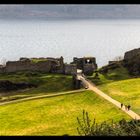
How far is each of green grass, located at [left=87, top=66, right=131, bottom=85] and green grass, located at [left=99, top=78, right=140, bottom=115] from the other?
9.58ft

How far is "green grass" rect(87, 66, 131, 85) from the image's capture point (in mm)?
56875

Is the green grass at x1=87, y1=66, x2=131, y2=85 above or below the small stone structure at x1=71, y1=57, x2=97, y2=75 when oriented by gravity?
below

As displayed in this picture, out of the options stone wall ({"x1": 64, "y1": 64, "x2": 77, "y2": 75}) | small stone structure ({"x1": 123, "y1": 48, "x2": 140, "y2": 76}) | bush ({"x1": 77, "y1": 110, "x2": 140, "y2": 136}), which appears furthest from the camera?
stone wall ({"x1": 64, "y1": 64, "x2": 77, "y2": 75})

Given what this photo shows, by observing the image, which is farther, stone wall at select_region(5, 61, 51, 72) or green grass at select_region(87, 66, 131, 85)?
stone wall at select_region(5, 61, 51, 72)

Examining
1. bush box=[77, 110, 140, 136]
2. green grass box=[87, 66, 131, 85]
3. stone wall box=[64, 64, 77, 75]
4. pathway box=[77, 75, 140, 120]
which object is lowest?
pathway box=[77, 75, 140, 120]

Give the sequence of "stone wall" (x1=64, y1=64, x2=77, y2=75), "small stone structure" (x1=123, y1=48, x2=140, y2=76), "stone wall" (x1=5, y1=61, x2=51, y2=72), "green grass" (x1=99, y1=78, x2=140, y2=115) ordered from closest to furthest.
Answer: "green grass" (x1=99, y1=78, x2=140, y2=115), "small stone structure" (x1=123, y1=48, x2=140, y2=76), "stone wall" (x1=64, y1=64, x2=77, y2=75), "stone wall" (x1=5, y1=61, x2=51, y2=72)

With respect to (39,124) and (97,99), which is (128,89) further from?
(39,124)

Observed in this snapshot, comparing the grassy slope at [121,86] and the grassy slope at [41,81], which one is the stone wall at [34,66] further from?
the grassy slope at [121,86]

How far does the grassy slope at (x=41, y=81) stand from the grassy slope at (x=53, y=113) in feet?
22.7

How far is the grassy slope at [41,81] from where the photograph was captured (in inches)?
2178

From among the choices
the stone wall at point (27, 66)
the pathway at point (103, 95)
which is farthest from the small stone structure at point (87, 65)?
the stone wall at point (27, 66)

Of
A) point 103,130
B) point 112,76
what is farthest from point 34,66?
point 103,130

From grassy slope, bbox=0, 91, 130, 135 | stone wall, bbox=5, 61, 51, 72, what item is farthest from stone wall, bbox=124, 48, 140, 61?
grassy slope, bbox=0, 91, 130, 135

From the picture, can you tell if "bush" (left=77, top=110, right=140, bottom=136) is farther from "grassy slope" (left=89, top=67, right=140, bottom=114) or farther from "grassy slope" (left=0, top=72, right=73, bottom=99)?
"grassy slope" (left=0, top=72, right=73, bottom=99)
